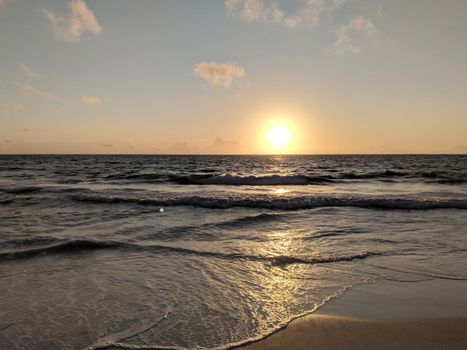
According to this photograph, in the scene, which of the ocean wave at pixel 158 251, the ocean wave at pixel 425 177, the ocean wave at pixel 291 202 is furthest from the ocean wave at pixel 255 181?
the ocean wave at pixel 158 251

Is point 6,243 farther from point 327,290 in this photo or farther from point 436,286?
point 436,286

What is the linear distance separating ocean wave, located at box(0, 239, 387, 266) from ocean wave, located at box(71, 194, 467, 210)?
756 cm

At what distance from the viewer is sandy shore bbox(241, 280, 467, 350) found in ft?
11.3

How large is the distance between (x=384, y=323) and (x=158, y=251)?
4628mm

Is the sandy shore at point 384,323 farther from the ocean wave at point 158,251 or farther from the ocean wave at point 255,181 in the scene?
the ocean wave at point 255,181

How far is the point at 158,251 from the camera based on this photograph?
7180 millimetres

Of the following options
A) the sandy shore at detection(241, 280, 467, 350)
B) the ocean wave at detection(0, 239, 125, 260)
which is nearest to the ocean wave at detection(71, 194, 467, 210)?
the ocean wave at detection(0, 239, 125, 260)

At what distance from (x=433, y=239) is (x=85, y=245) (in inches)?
317

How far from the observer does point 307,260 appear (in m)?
6.54

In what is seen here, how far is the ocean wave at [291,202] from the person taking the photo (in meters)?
15.0

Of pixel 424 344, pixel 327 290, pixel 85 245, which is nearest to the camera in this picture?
pixel 424 344

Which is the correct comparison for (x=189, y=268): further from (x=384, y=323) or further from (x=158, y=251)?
(x=384, y=323)

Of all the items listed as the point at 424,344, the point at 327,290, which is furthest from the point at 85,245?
the point at 424,344

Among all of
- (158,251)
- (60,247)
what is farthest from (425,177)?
(60,247)
